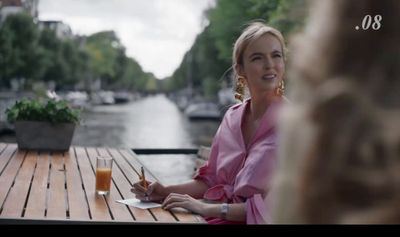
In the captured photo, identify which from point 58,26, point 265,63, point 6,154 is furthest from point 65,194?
point 58,26

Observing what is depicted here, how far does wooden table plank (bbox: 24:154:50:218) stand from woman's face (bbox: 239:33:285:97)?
23.2 inches

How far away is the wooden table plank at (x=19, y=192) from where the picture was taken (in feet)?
4.33

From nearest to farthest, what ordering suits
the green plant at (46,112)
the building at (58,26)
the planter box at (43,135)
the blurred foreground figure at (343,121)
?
the blurred foreground figure at (343,121) → the planter box at (43,135) → the green plant at (46,112) → the building at (58,26)

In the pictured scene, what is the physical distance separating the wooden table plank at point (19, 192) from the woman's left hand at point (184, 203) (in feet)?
1.09

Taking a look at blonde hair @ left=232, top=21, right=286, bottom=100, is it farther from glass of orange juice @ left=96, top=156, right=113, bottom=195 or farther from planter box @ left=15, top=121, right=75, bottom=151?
planter box @ left=15, top=121, right=75, bottom=151

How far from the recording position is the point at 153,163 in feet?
14.9

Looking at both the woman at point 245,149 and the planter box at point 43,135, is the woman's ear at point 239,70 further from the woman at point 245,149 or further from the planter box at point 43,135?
the planter box at point 43,135

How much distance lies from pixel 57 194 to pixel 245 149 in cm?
52

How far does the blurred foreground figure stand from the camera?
342 mm

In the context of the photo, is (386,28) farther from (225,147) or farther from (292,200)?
(225,147)

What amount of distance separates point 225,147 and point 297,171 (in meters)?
1.17

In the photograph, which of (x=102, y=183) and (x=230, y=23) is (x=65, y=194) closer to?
(x=102, y=183)

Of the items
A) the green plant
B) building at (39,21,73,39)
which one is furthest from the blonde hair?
the green plant

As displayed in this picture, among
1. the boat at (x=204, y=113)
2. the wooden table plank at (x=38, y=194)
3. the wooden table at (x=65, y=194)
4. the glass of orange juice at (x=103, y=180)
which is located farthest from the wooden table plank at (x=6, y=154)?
the boat at (x=204, y=113)
